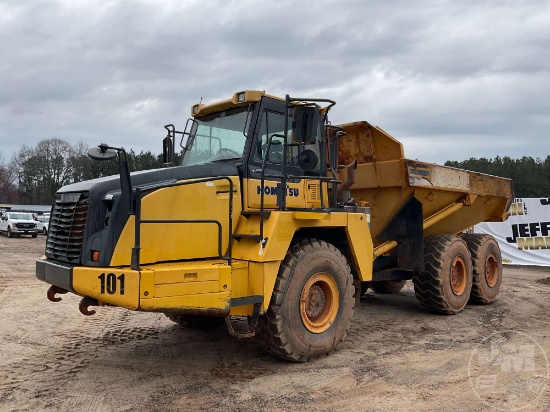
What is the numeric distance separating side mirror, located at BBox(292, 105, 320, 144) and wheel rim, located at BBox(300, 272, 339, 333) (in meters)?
1.50

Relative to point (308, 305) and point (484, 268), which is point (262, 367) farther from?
point (484, 268)

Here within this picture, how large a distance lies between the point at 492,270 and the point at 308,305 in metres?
5.44

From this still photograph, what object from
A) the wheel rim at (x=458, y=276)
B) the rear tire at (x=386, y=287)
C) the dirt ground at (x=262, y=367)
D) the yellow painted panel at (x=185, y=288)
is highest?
the yellow painted panel at (x=185, y=288)

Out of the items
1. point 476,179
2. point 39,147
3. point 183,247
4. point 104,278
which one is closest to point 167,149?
point 183,247

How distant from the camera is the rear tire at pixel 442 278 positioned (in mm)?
8016

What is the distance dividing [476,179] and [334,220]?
4.40 m

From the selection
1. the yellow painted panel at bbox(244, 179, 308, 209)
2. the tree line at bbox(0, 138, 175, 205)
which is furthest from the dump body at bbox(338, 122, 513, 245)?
the tree line at bbox(0, 138, 175, 205)

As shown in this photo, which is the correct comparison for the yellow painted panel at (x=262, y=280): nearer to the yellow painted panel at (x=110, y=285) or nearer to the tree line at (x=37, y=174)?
the yellow painted panel at (x=110, y=285)

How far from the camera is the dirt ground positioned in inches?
172

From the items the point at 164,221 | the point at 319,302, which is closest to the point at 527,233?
the point at 319,302

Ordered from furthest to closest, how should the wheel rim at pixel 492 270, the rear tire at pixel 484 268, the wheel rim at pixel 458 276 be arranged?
the wheel rim at pixel 492 270, the rear tire at pixel 484 268, the wheel rim at pixel 458 276

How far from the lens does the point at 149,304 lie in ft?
14.4

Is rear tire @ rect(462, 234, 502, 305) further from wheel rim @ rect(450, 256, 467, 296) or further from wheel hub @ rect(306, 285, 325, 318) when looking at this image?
wheel hub @ rect(306, 285, 325, 318)

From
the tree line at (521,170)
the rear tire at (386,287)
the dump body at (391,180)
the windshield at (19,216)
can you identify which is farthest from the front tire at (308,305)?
the tree line at (521,170)
